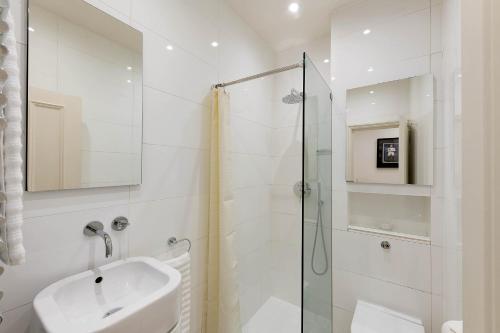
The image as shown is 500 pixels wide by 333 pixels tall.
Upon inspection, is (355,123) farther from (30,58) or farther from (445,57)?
(30,58)

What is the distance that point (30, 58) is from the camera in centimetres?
83

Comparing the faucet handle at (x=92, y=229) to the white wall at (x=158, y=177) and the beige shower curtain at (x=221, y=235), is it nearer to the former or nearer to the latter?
the white wall at (x=158, y=177)

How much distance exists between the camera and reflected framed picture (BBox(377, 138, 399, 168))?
5.47ft

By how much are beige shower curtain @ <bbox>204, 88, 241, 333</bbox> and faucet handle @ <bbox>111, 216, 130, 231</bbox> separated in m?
0.58

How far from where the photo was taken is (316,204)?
1511mm

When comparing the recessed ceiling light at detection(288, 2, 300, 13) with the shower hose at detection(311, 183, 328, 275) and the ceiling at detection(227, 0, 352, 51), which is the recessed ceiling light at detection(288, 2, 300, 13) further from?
the shower hose at detection(311, 183, 328, 275)

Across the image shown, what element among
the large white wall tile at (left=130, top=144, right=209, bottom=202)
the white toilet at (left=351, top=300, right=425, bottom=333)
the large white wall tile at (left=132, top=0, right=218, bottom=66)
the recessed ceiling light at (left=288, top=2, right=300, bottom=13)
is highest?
the recessed ceiling light at (left=288, top=2, right=300, bottom=13)

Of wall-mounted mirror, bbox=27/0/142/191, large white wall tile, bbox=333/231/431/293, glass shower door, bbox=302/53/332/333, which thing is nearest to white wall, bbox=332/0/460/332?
large white wall tile, bbox=333/231/431/293

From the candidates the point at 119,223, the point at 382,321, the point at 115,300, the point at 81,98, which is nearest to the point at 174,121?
the point at 81,98

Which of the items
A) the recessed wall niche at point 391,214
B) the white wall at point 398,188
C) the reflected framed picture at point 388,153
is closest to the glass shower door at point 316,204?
the white wall at point 398,188

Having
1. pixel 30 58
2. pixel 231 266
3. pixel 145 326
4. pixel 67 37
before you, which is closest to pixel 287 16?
pixel 67 37

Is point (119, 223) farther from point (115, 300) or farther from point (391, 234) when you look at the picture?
point (391, 234)

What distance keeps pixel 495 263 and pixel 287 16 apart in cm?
216

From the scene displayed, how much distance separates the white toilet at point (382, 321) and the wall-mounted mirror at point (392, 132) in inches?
36.1
